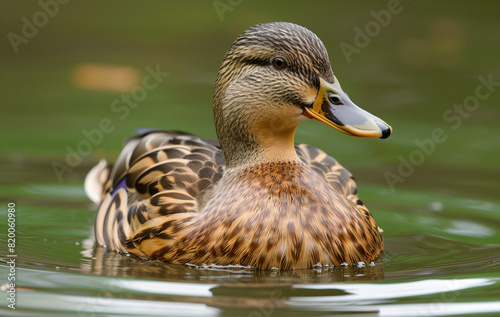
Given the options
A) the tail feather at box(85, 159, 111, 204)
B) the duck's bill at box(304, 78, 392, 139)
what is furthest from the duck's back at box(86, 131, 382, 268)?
the tail feather at box(85, 159, 111, 204)

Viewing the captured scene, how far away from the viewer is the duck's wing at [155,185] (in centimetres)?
655

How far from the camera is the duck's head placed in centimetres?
614

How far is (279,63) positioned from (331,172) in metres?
1.17

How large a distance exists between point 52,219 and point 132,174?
0.94 meters

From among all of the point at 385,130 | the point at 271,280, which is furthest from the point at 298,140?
the point at 271,280

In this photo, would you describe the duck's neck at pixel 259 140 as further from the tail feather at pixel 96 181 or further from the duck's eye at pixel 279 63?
the tail feather at pixel 96 181

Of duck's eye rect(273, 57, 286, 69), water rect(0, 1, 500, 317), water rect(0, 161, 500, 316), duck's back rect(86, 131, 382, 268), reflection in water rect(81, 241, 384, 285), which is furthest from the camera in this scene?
duck's eye rect(273, 57, 286, 69)

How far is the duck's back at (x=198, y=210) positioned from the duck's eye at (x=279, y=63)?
0.64m

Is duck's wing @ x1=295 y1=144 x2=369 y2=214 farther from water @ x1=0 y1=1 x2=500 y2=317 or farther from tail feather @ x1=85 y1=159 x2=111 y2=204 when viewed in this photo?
tail feather @ x1=85 y1=159 x2=111 y2=204

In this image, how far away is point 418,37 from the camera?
12.3 metres

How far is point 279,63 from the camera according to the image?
20.6 ft

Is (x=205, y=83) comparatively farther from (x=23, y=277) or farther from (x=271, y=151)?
(x=23, y=277)

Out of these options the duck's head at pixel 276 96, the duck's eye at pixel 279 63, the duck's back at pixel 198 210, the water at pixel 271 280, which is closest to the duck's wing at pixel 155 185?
the duck's back at pixel 198 210

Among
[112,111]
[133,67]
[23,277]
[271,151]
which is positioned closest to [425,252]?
[271,151]
